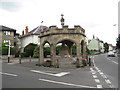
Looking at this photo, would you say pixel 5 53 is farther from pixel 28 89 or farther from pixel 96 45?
pixel 96 45

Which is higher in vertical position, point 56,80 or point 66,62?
point 66,62

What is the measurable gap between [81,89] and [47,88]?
1393 mm

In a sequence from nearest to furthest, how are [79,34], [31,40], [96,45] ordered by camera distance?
[79,34]
[31,40]
[96,45]

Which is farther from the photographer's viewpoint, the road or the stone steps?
the stone steps

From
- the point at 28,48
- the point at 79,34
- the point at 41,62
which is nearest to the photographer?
the point at 79,34

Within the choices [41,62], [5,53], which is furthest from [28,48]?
[41,62]

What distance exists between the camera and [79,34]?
762 inches

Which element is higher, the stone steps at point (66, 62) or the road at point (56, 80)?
the stone steps at point (66, 62)

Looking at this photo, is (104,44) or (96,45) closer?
(96,45)

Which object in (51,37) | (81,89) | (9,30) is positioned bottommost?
(81,89)

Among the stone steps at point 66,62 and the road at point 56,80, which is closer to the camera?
the road at point 56,80

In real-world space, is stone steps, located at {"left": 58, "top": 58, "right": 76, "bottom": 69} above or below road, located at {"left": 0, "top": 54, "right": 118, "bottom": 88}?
above

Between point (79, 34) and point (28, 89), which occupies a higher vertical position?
point (79, 34)

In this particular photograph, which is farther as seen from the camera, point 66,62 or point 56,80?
point 66,62
